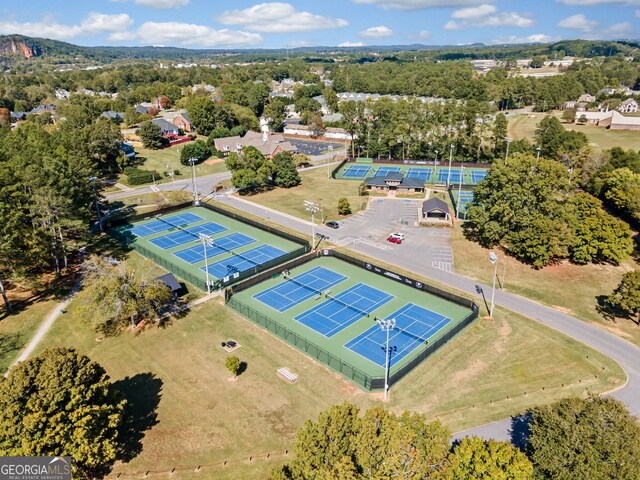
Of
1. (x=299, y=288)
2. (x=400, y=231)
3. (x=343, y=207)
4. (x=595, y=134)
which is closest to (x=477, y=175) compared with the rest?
(x=400, y=231)

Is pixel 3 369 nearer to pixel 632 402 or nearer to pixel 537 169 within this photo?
pixel 632 402

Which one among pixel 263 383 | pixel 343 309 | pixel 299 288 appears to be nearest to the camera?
pixel 263 383

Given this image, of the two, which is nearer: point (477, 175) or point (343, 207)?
point (343, 207)

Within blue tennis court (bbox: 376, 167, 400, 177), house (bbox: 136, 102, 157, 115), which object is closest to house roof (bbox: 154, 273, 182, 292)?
blue tennis court (bbox: 376, 167, 400, 177)

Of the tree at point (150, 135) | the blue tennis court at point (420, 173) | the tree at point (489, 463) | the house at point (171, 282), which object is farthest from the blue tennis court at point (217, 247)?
the tree at point (150, 135)

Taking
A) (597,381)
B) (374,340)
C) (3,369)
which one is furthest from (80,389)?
(597,381)
